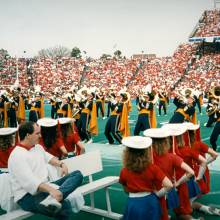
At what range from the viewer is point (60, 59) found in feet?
160

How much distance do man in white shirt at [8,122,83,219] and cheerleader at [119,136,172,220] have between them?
0.79 meters

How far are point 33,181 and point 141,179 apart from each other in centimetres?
122

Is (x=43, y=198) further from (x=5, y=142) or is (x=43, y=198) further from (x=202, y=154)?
(x=202, y=154)

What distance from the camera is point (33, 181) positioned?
4230 mm

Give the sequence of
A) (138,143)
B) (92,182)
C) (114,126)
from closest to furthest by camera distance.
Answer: (138,143)
(92,182)
(114,126)

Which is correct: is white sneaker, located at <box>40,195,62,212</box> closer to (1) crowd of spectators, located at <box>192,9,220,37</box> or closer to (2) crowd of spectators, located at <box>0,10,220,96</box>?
(2) crowd of spectators, located at <box>0,10,220,96</box>

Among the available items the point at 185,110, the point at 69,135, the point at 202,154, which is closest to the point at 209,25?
the point at 185,110

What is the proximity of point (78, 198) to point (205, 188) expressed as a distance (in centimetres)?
223

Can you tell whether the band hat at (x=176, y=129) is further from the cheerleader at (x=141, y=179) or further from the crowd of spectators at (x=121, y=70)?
the crowd of spectators at (x=121, y=70)

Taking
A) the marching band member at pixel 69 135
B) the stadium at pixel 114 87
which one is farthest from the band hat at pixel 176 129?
the stadium at pixel 114 87

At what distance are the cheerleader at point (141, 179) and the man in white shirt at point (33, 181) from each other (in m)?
0.79

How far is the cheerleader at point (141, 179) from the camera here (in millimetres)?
4098

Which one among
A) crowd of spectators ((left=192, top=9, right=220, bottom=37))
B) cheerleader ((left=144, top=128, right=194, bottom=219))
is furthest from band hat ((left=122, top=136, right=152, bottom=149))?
crowd of spectators ((left=192, top=9, right=220, bottom=37))

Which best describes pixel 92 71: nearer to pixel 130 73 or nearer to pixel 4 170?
pixel 130 73
